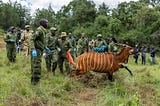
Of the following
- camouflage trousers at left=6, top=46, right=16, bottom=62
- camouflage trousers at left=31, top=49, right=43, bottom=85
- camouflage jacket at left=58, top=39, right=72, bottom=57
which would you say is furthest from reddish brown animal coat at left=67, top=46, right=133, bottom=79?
camouflage trousers at left=6, top=46, right=16, bottom=62

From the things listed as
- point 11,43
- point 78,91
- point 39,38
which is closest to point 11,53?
point 11,43

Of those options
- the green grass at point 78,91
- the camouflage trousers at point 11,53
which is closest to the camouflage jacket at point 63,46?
the green grass at point 78,91

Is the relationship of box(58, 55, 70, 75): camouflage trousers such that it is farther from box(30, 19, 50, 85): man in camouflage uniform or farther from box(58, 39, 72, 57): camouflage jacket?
box(30, 19, 50, 85): man in camouflage uniform

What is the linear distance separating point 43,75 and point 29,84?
1.75m

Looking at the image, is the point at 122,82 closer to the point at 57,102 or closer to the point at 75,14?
the point at 57,102

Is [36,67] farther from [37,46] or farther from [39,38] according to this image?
[39,38]

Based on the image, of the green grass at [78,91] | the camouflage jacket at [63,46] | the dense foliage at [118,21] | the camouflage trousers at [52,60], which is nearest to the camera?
the green grass at [78,91]

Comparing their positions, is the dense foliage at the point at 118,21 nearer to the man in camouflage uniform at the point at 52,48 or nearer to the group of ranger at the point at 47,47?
the group of ranger at the point at 47,47

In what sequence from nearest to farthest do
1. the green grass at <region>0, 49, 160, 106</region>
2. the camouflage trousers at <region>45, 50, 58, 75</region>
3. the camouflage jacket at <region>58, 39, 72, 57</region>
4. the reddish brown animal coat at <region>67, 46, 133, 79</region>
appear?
the green grass at <region>0, 49, 160, 106</region>, the reddish brown animal coat at <region>67, 46, 133, 79</region>, the camouflage trousers at <region>45, 50, 58, 75</region>, the camouflage jacket at <region>58, 39, 72, 57</region>

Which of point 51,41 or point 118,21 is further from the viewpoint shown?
point 118,21

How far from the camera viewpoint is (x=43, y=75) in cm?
1041

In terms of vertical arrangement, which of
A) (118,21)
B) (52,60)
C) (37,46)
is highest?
(118,21)

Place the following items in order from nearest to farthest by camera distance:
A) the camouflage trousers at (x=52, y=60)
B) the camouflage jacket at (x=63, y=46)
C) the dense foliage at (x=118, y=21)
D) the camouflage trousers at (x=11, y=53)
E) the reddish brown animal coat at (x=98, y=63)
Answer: the reddish brown animal coat at (x=98, y=63)
the camouflage trousers at (x=52, y=60)
the camouflage jacket at (x=63, y=46)
the camouflage trousers at (x=11, y=53)
the dense foliage at (x=118, y=21)

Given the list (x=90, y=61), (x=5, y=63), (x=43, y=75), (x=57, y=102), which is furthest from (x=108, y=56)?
(x=5, y=63)
